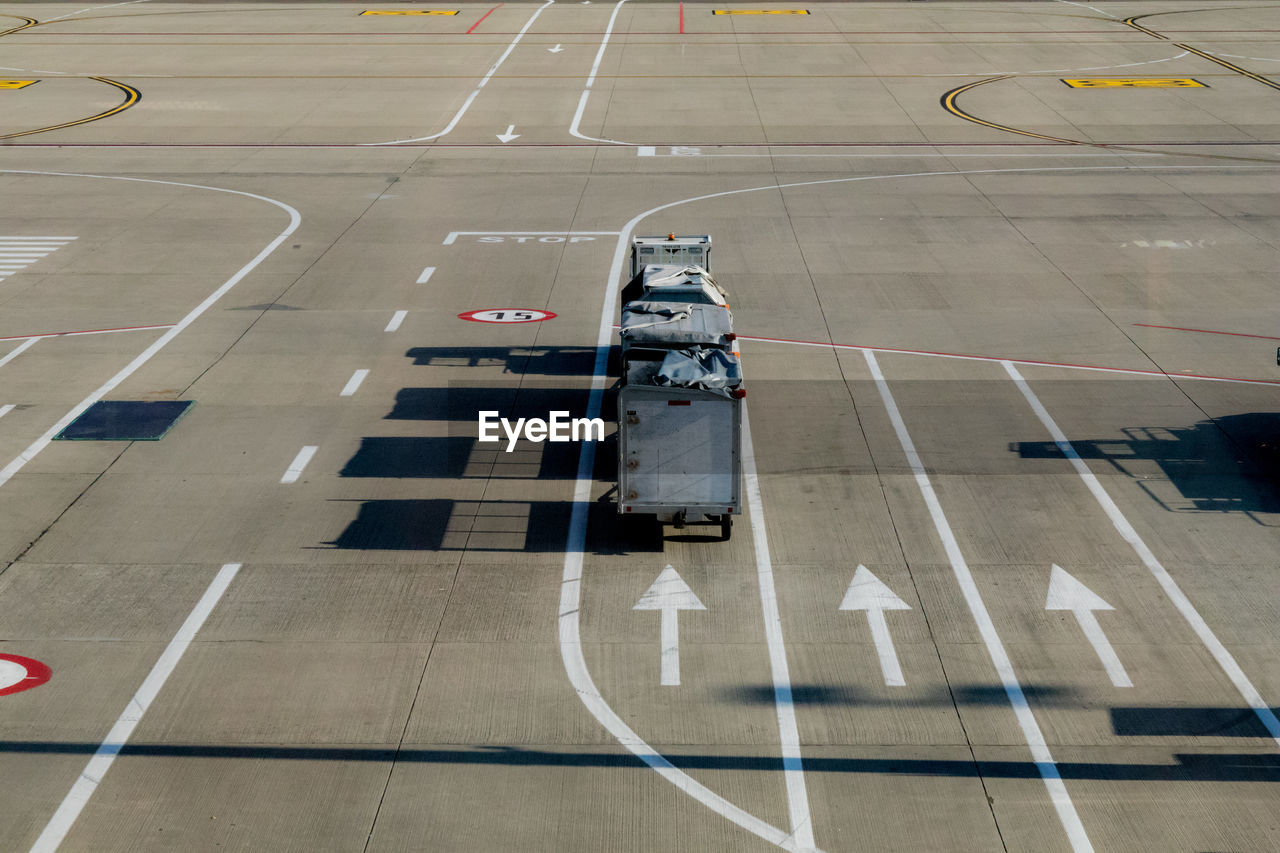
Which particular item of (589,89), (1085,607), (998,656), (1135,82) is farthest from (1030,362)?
(1135,82)

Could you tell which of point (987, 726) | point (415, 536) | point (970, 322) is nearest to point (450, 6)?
point (970, 322)

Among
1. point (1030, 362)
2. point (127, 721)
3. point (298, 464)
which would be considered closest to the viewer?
point (127, 721)

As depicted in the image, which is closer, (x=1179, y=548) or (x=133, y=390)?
(x=1179, y=548)

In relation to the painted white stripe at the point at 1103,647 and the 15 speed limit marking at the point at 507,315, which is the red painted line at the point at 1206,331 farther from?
the 15 speed limit marking at the point at 507,315

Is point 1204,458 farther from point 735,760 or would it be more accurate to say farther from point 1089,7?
point 1089,7

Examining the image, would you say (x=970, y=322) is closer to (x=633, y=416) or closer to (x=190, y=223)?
(x=633, y=416)
